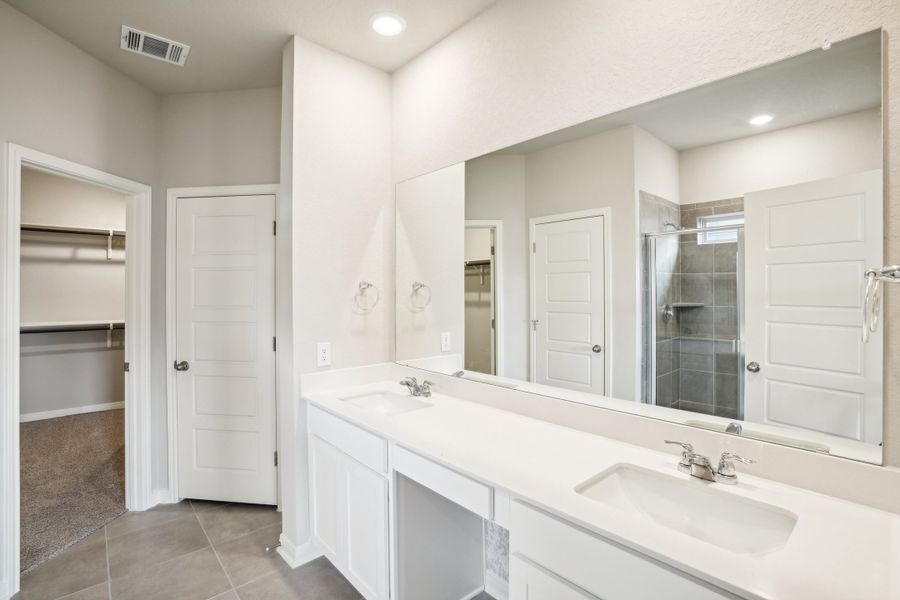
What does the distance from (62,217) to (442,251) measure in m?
4.60

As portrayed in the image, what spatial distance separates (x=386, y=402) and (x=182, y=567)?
1.30 metres

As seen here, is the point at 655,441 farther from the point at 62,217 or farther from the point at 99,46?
the point at 62,217

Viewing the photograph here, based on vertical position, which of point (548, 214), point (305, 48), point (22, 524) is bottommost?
point (22, 524)

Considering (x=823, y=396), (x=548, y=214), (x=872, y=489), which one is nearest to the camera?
(x=872, y=489)

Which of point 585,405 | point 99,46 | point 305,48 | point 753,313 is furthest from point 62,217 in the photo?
point 753,313

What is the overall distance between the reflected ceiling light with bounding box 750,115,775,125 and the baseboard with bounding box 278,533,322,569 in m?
2.59

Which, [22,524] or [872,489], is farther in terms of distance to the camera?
[22,524]

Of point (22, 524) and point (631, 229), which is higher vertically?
point (631, 229)

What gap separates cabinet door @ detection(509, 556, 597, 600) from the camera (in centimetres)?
101

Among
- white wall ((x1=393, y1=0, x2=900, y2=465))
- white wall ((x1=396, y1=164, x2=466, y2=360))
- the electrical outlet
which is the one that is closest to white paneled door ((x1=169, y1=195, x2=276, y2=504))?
the electrical outlet

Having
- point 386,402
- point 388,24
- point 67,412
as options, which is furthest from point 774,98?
point 67,412

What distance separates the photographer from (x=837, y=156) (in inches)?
43.0

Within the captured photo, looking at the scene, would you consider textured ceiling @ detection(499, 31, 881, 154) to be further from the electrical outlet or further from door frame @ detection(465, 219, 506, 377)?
the electrical outlet

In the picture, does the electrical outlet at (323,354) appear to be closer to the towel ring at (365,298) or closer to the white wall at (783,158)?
the towel ring at (365,298)
